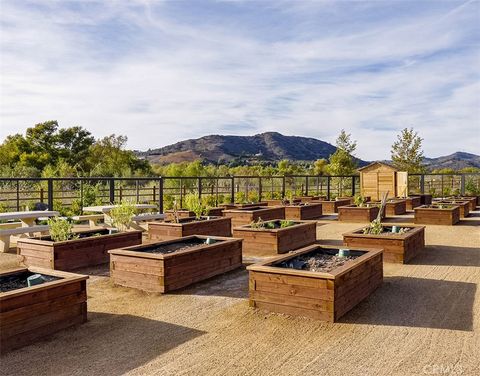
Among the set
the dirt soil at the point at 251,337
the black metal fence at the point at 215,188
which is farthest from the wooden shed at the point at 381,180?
the dirt soil at the point at 251,337

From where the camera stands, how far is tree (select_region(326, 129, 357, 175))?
1093 inches

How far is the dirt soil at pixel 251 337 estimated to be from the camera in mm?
3160

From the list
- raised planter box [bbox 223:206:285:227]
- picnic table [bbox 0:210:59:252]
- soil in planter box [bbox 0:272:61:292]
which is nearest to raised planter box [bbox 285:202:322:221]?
raised planter box [bbox 223:206:285:227]

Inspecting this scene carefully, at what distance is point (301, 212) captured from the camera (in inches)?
509

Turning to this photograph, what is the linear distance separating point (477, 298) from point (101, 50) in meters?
7.82

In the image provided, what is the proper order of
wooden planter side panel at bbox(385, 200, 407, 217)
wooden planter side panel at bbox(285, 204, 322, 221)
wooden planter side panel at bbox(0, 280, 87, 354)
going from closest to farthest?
1. wooden planter side panel at bbox(0, 280, 87, 354)
2. wooden planter side panel at bbox(285, 204, 322, 221)
3. wooden planter side panel at bbox(385, 200, 407, 217)

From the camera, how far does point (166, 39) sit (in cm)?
966

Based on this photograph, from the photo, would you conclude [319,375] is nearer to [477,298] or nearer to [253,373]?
[253,373]

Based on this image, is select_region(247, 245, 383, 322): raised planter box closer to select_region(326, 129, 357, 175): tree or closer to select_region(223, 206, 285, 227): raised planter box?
select_region(223, 206, 285, 227): raised planter box

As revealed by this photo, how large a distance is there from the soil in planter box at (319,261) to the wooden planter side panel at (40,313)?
2.05 metres

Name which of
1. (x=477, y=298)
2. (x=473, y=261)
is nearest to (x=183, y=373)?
(x=477, y=298)

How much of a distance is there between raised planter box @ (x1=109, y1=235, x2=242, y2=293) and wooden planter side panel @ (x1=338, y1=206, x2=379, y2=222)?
284 inches

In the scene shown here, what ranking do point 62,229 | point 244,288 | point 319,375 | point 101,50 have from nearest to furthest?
point 319,375
point 244,288
point 62,229
point 101,50

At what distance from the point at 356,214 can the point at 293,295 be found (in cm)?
870
